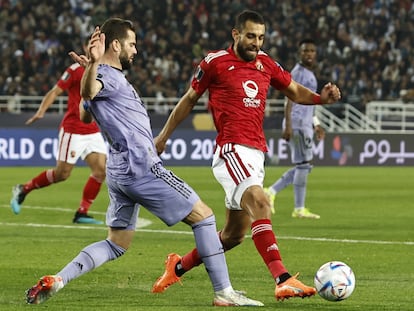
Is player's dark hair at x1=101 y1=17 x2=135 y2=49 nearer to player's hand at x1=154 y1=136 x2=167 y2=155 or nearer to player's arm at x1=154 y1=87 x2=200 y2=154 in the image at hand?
player's hand at x1=154 y1=136 x2=167 y2=155

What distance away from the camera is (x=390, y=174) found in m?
28.4

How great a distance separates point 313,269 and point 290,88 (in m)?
1.85

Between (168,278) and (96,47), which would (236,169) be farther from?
(96,47)

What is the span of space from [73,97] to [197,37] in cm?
2319

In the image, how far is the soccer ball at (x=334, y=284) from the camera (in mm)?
7660

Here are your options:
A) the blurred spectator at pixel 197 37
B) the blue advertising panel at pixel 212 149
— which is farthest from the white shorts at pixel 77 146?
the blurred spectator at pixel 197 37

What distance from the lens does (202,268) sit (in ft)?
33.9

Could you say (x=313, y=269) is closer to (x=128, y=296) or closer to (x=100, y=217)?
(x=128, y=296)

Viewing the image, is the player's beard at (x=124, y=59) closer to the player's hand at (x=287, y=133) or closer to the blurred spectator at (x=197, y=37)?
the player's hand at (x=287, y=133)

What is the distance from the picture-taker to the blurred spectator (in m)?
34.2

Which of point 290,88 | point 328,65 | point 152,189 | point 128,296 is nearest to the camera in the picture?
point 152,189

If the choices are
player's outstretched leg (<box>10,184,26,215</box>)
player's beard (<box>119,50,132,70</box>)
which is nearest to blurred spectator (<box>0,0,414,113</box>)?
player's outstretched leg (<box>10,184,26,215</box>)

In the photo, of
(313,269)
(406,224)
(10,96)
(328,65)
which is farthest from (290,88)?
(328,65)

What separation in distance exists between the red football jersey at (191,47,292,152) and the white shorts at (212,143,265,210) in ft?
0.30
